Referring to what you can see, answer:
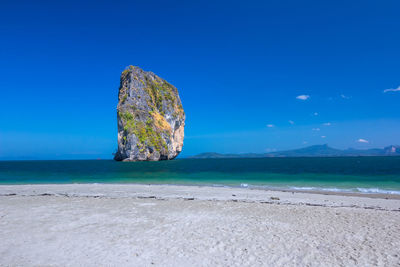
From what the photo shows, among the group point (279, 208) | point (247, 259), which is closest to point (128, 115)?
point (279, 208)

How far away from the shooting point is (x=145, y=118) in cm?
8419

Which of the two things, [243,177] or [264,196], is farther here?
[243,177]

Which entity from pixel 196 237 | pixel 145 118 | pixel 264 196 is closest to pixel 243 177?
pixel 264 196

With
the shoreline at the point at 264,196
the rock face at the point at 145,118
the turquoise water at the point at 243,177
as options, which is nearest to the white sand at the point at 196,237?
the shoreline at the point at 264,196

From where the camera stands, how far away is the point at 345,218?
33.3ft

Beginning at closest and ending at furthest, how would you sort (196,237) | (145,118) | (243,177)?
(196,237), (243,177), (145,118)

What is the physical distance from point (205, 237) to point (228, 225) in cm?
165

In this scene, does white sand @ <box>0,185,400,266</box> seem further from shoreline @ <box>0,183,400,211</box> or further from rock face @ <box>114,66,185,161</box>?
rock face @ <box>114,66,185,161</box>

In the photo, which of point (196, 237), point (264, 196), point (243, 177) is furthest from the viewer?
point (243, 177)

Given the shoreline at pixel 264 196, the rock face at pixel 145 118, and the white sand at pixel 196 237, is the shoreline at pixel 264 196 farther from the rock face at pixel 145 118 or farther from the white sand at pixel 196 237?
the rock face at pixel 145 118

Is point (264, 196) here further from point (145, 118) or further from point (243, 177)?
point (145, 118)

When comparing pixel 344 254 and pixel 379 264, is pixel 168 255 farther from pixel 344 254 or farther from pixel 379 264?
A: pixel 379 264

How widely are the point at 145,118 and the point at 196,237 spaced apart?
7945 centimetres

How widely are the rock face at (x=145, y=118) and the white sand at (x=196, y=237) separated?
7050cm
